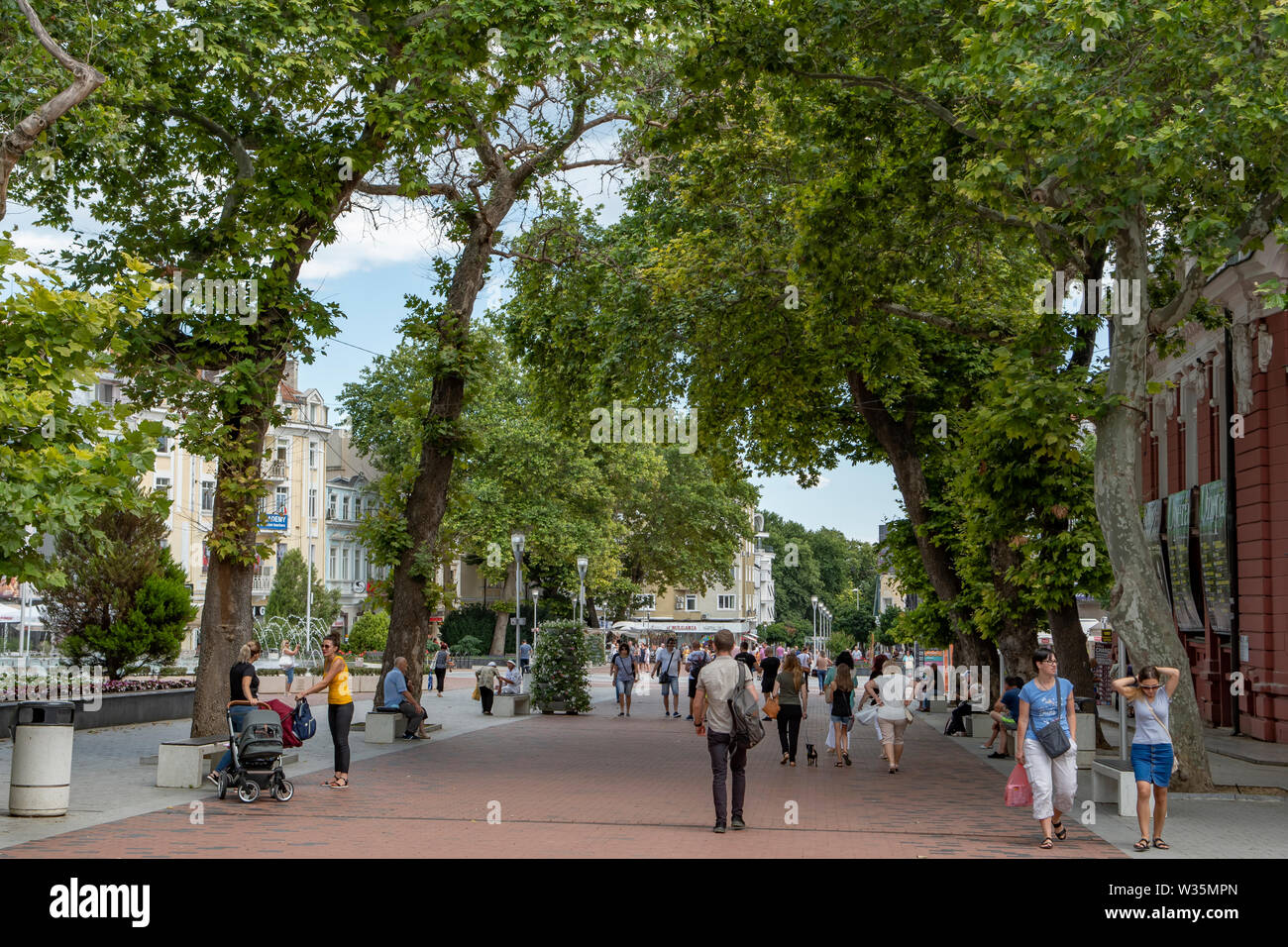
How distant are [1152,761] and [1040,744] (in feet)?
3.02

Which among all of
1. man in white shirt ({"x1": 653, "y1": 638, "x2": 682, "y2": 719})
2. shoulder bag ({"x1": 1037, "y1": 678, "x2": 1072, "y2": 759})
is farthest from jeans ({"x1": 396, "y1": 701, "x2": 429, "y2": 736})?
shoulder bag ({"x1": 1037, "y1": 678, "x2": 1072, "y2": 759})

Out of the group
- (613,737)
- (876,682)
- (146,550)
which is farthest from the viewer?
(146,550)

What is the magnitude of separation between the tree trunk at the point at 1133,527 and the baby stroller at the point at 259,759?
955 centimetres

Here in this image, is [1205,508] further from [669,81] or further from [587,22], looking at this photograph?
[587,22]

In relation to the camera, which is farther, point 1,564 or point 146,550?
point 146,550

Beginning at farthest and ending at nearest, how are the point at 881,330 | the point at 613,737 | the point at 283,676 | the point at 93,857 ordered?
the point at 283,676 → the point at 613,737 → the point at 881,330 → the point at 93,857

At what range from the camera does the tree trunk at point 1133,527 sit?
15086 millimetres

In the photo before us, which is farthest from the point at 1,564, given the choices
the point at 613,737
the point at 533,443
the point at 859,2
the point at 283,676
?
the point at 533,443

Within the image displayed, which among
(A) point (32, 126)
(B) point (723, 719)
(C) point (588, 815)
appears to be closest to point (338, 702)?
(C) point (588, 815)

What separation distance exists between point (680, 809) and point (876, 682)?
6.11m

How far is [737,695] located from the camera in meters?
12.5

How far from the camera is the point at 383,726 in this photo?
22234 mm

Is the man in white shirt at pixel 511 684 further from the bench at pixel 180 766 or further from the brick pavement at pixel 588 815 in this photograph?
the bench at pixel 180 766

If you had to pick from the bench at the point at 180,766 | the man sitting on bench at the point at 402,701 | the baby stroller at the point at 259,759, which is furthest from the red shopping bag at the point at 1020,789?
the man sitting on bench at the point at 402,701
